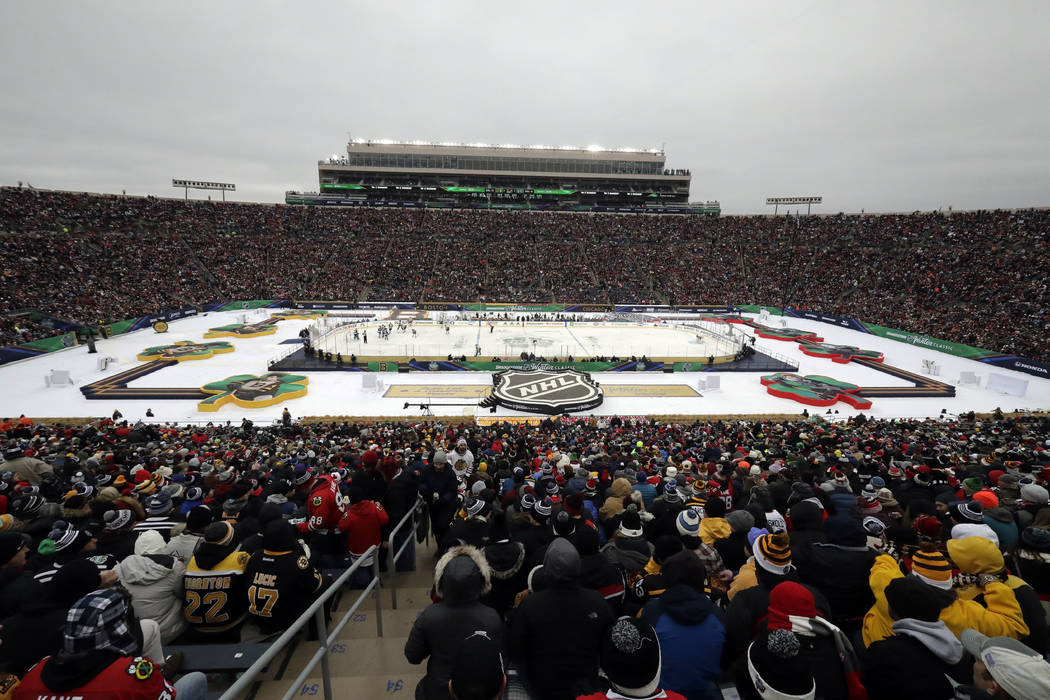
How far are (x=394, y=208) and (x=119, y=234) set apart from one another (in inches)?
1589

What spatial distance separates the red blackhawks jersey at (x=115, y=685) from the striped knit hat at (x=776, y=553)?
449cm

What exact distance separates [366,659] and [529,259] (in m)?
71.5

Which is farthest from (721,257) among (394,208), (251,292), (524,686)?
(524,686)

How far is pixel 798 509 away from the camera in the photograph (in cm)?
529

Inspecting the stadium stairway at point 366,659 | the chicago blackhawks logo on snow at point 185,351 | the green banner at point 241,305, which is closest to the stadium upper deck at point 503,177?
the green banner at point 241,305

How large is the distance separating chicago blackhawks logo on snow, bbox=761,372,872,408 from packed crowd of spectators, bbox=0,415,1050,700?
2164cm

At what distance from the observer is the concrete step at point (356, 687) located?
408cm

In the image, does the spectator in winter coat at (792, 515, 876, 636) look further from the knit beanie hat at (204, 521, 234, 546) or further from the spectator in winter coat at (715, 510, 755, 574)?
the knit beanie hat at (204, 521, 234, 546)

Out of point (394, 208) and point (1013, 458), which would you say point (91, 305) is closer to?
point (394, 208)

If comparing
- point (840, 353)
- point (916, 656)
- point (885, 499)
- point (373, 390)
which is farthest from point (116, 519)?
point (840, 353)

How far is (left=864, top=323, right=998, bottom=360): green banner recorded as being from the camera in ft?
121

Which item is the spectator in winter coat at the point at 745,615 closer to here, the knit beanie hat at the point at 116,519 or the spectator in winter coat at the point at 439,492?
the spectator in winter coat at the point at 439,492

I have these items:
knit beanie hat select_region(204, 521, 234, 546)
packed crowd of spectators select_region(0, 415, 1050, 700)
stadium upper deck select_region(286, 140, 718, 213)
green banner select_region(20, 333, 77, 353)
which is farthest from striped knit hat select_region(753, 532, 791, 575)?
stadium upper deck select_region(286, 140, 718, 213)

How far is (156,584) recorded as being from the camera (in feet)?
13.7
